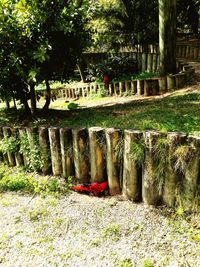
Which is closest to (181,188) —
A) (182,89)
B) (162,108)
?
(162,108)

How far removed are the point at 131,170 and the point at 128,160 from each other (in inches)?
5.5

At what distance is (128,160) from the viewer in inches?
152

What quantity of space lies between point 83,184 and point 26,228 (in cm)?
104

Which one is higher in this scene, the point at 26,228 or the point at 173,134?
the point at 173,134

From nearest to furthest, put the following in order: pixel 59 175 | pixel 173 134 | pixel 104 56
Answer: pixel 173 134
pixel 59 175
pixel 104 56

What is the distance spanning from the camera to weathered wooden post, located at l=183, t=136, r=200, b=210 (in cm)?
331

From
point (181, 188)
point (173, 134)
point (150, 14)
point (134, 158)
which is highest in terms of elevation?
point (150, 14)

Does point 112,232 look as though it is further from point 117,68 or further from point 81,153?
point 117,68

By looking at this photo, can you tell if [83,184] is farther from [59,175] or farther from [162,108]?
[162,108]

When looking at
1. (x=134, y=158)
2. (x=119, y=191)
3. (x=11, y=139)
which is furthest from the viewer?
(x=11, y=139)

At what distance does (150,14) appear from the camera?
1750 cm

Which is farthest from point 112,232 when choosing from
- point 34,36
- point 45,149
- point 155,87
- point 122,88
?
point 122,88

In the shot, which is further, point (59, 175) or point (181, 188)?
point (59, 175)

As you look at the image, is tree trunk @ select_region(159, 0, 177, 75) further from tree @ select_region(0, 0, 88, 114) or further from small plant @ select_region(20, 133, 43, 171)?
small plant @ select_region(20, 133, 43, 171)
